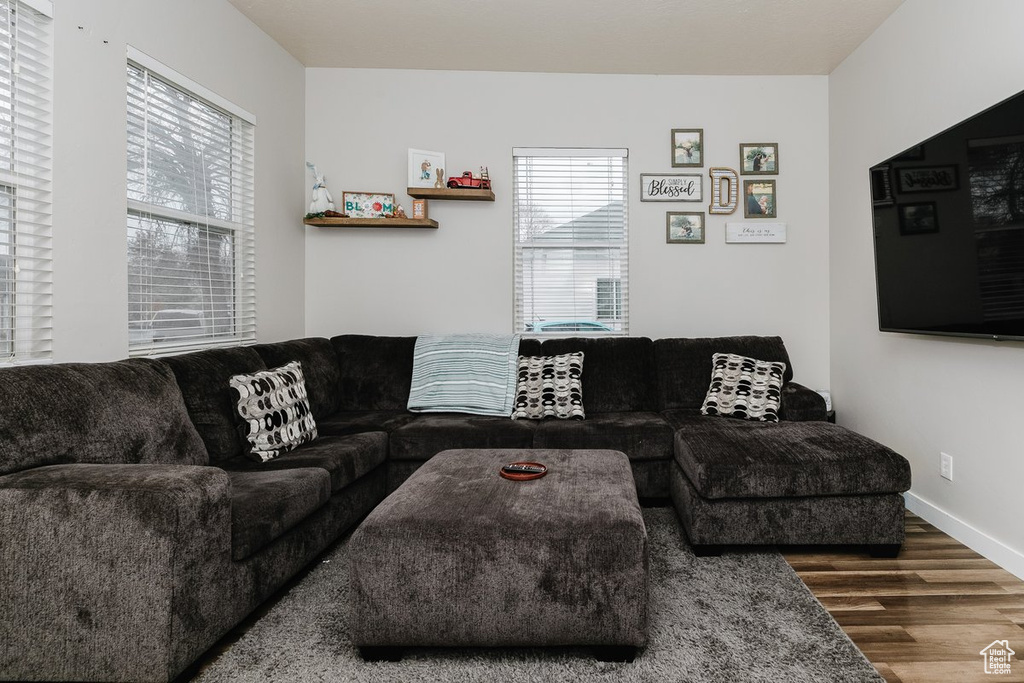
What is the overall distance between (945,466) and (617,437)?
156 cm

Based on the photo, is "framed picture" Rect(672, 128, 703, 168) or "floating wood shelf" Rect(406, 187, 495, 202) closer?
"floating wood shelf" Rect(406, 187, 495, 202)

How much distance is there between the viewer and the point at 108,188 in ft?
7.70

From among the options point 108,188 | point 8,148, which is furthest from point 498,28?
point 8,148

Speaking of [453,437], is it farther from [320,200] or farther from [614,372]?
[320,200]

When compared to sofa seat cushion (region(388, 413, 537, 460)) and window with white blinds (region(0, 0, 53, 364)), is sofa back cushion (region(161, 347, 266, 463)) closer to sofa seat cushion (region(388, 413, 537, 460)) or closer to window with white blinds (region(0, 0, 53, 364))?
→ window with white blinds (region(0, 0, 53, 364))

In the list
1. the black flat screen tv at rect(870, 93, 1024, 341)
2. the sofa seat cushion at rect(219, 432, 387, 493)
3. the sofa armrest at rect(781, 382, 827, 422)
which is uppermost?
the black flat screen tv at rect(870, 93, 1024, 341)

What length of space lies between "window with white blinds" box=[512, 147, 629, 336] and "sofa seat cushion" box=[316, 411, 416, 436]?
1169mm

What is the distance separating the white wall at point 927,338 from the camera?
2387mm

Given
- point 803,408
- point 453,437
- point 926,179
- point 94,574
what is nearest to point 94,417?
point 94,574

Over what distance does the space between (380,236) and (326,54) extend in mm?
1228

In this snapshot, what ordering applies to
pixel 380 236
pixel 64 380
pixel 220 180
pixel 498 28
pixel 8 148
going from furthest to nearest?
pixel 380 236 < pixel 498 28 < pixel 220 180 < pixel 8 148 < pixel 64 380

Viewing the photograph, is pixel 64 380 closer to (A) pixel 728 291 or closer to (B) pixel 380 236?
(B) pixel 380 236

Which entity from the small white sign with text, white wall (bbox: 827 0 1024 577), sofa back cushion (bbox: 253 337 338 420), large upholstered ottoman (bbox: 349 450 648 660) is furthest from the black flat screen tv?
sofa back cushion (bbox: 253 337 338 420)

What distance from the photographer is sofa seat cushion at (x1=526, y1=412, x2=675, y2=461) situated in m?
3.03
